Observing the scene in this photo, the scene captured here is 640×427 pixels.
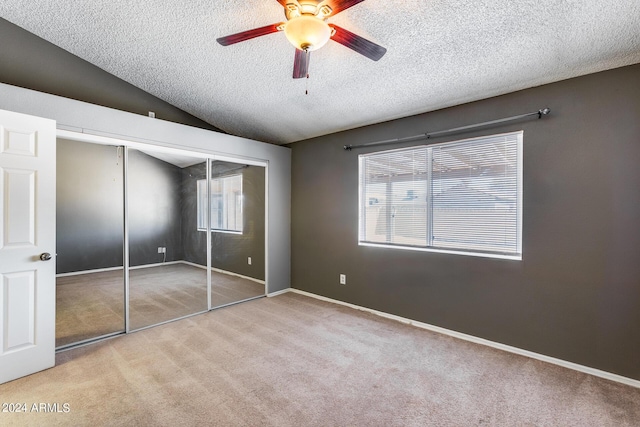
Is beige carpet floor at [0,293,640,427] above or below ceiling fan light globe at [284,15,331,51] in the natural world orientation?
below

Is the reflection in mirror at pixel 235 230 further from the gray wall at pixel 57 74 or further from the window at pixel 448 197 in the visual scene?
the window at pixel 448 197

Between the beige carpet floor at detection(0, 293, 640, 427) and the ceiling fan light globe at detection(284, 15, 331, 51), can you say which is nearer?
the ceiling fan light globe at detection(284, 15, 331, 51)

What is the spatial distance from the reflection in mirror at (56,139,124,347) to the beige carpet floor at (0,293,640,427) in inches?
15.3

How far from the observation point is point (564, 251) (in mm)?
2529

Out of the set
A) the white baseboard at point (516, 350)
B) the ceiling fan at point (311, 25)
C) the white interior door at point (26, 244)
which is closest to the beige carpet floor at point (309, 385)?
the white baseboard at point (516, 350)

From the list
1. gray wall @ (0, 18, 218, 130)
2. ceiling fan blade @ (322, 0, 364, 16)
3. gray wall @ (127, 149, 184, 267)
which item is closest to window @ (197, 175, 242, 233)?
gray wall @ (127, 149, 184, 267)

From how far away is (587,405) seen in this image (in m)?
2.01

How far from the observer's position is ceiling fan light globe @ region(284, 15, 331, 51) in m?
1.56

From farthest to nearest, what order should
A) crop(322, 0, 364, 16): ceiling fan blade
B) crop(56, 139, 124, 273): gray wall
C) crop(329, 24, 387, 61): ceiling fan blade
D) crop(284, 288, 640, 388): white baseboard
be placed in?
crop(56, 139, 124, 273): gray wall
crop(284, 288, 640, 388): white baseboard
crop(329, 24, 387, 61): ceiling fan blade
crop(322, 0, 364, 16): ceiling fan blade

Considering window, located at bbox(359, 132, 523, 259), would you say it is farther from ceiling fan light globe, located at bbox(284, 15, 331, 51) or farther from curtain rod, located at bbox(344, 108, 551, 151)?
ceiling fan light globe, located at bbox(284, 15, 331, 51)

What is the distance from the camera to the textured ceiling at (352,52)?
206 cm

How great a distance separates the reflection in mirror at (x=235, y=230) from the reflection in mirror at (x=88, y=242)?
970 mm

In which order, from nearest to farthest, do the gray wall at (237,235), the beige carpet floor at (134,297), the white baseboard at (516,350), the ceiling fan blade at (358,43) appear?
the ceiling fan blade at (358,43), the white baseboard at (516,350), the beige carpet floor at (134,297), the gray wall at (237,235)

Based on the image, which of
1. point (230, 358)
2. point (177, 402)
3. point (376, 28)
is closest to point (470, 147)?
point (376, 28)
